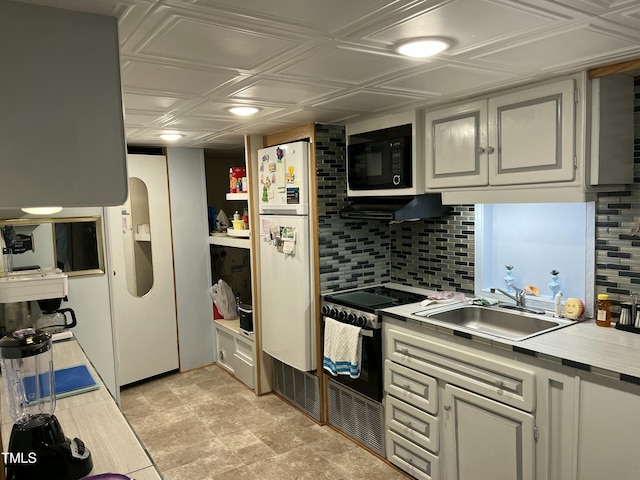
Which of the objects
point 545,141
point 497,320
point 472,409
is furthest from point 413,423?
point 545,141

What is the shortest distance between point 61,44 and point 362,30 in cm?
82

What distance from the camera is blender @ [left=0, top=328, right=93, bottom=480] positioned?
4.04 ft

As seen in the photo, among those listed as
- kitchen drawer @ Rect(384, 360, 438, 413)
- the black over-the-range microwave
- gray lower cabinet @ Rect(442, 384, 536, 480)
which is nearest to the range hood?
the black over-the-range microwave

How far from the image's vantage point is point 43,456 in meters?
1.24

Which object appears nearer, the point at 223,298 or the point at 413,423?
the point at 413,423

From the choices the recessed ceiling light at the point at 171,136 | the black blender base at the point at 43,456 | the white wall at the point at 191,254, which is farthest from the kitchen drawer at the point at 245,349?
the black blender base at the point at 43,456

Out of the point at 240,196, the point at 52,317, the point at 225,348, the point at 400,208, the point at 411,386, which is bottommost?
the point at 225,348

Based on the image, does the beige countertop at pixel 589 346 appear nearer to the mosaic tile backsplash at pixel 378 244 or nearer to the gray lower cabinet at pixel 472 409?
the gray lower cabinet at pixel 472 409

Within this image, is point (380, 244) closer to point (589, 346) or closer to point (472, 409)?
point (472, 409)

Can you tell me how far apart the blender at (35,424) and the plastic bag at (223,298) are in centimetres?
288

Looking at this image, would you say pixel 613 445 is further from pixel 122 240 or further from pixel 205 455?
pixel 122 240

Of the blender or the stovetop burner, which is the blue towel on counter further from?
the stovetop burner

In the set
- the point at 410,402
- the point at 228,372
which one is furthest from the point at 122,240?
the point at 410,402

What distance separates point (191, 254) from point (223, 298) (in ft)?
1.66
